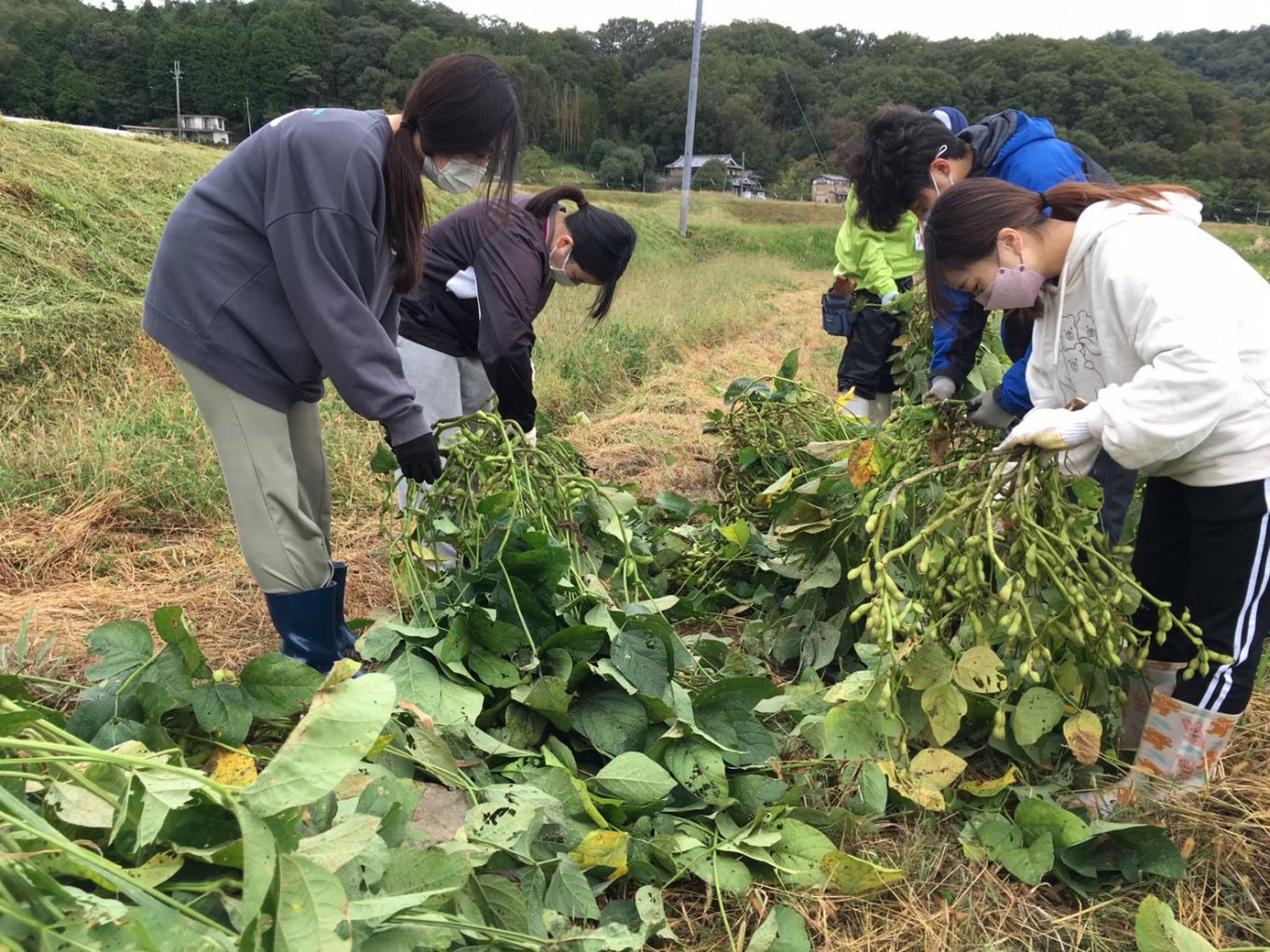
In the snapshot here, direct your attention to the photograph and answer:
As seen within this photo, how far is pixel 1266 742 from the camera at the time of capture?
78.7 inches

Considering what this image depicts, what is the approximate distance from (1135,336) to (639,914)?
143cm

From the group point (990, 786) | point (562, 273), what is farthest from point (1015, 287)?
point (562, 273)

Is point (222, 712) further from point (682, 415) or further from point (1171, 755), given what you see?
point (682, 415)

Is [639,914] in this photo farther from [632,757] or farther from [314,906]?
[314,906]

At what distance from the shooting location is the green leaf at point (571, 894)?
1352mm

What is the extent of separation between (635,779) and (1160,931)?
92cm

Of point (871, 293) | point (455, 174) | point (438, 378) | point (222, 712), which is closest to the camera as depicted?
point (222, 712)

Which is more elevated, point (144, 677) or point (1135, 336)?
point (1135, 336)

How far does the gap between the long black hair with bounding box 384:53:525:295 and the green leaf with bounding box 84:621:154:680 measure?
1.08 m

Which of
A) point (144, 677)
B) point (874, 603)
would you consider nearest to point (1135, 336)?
point (874, 603)

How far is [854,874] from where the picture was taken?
1.54 m

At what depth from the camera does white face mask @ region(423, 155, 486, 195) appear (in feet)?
Answer: 6.68

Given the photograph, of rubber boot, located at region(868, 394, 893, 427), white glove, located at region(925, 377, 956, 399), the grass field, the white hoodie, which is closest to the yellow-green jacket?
rubber boot, located at region(868, 394, 893, 427)

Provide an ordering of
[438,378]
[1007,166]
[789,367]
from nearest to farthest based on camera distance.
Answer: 1. [1007,166]
2. [438,378]
3. [789,367]
